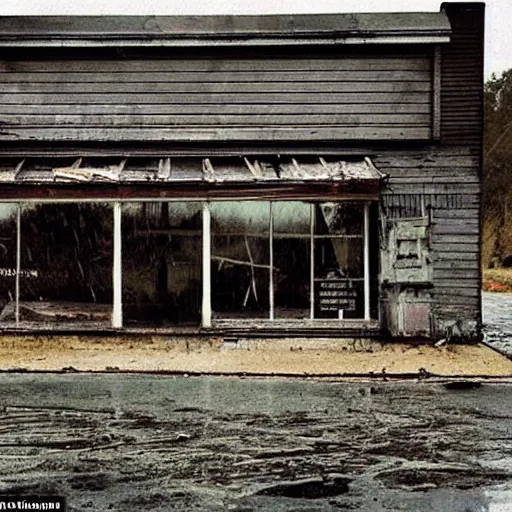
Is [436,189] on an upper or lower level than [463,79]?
lower

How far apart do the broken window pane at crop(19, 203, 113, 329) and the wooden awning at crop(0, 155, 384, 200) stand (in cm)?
77

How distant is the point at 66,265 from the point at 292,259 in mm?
5027

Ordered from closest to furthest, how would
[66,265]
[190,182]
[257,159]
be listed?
1. [190,182]
2. [257,159]
3. [66,265]

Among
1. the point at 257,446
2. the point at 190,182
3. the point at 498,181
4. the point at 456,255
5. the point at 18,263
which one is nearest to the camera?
the point at 257,446

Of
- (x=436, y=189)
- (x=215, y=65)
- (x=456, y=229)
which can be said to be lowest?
(x=456, y=229)

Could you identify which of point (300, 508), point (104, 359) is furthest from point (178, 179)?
point (300, 508)

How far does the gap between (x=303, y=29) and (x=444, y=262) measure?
227 inches

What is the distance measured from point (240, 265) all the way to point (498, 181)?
122 feet

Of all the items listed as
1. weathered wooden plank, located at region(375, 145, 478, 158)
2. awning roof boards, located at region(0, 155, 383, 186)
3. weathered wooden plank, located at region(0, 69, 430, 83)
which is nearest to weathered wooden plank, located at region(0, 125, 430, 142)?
awning roof boards, located at region(0, 155, 383, 186)

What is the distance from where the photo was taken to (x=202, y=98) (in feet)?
60.6

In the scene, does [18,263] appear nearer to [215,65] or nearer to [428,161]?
[215,65]

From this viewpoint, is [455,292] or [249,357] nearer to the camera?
[249,357]

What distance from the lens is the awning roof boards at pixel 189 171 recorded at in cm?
1744

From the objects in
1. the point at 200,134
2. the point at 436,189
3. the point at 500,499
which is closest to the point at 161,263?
the point at 200,134
